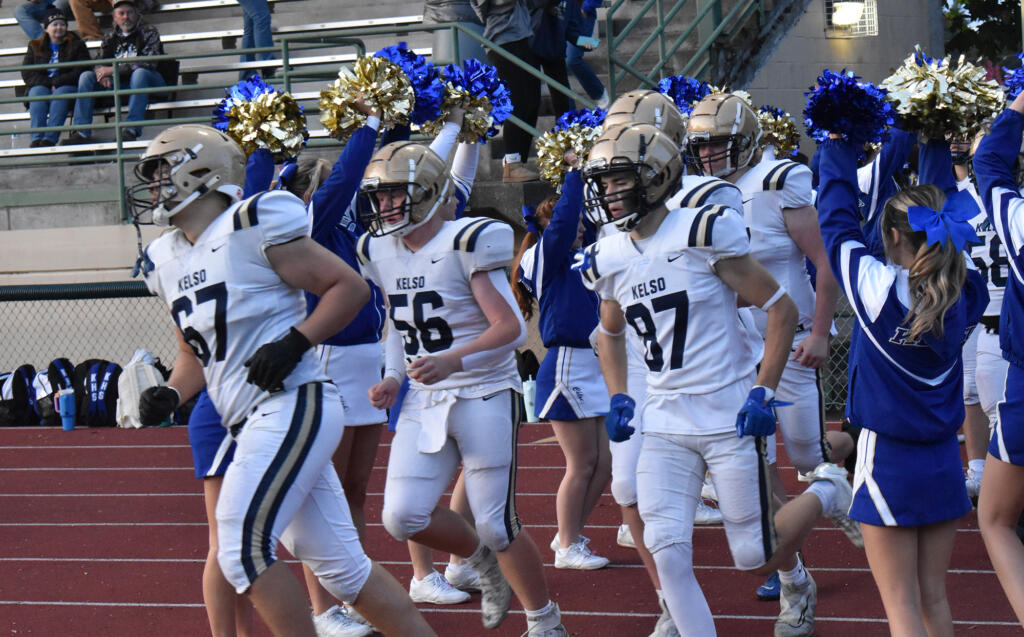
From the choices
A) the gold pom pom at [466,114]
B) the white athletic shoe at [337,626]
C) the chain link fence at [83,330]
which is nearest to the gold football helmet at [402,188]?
the gold pom pom at [466,114]

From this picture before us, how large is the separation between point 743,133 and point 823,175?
1284 millimetres

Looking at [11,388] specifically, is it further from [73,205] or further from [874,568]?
[874,568]

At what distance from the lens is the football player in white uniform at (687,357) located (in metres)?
3.92

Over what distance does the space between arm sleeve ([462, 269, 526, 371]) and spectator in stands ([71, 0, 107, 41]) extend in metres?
10.6

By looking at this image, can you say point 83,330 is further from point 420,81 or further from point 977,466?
point 977,466

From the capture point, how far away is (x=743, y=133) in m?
5.05

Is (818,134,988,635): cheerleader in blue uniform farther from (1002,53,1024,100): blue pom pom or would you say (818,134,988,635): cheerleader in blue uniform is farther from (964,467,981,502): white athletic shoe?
(964,467,981,502): white athletic shoe

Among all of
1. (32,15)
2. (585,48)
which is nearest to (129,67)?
(32,15)

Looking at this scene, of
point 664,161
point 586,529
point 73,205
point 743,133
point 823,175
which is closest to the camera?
point 823,175

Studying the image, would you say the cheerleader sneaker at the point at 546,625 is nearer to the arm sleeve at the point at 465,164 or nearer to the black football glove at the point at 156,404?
the black football glove at the point at 156,404

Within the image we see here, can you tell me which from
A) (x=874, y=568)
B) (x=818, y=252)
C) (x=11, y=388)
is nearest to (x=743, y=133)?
(x=818, y=252)

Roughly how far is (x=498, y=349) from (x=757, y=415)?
0.98 m

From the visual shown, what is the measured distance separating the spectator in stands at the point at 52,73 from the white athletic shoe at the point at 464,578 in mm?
9087

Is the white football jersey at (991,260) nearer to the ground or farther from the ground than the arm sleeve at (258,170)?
nearer to the ground
